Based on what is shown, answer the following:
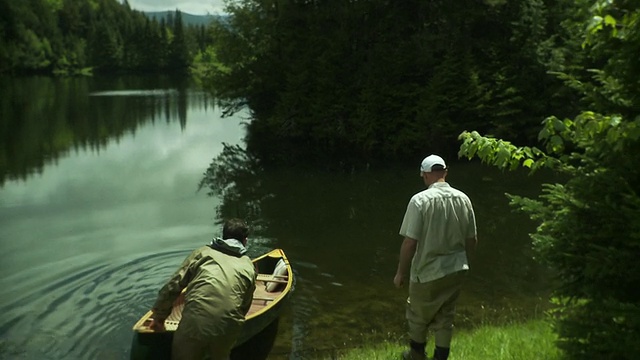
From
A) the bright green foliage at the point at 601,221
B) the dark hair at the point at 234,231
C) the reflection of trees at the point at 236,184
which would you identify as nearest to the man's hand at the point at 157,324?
the dark hair at the point at 234,231

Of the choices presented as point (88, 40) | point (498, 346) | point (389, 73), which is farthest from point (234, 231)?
point (88, 40)

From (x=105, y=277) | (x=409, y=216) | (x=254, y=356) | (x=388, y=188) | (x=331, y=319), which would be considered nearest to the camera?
(x=409, y=216)

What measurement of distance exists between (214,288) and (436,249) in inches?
89.2

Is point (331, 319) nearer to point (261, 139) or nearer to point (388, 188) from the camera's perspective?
A: point (388, 188)

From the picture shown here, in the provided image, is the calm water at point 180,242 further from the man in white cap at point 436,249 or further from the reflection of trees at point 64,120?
the man in white cap at point 436,249

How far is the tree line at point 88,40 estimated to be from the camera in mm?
99188

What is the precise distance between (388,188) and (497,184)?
3947 millimetres

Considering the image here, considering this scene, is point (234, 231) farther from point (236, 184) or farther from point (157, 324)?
point (236, 184)

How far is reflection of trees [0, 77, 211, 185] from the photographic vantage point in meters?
27.2

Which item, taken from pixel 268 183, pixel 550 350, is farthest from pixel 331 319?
pixel 268 183

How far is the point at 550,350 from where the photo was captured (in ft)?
20.7

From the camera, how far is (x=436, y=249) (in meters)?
6.17

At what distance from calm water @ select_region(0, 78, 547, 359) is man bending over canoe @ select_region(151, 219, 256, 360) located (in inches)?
106

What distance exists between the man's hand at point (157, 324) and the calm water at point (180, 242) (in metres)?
2.05
